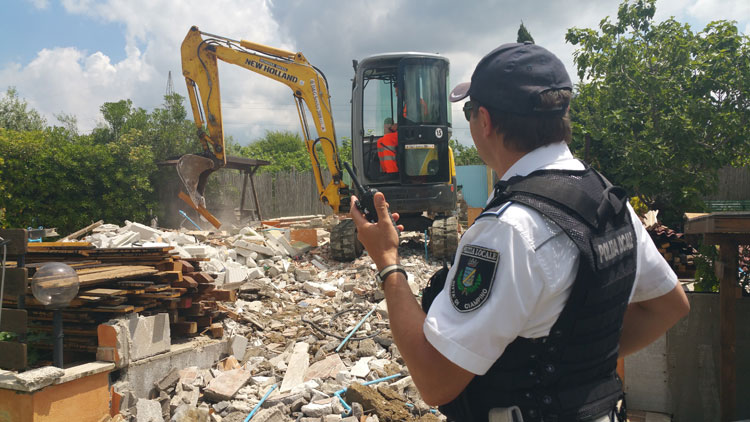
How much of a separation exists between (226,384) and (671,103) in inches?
339

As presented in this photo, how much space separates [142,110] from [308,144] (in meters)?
9.72

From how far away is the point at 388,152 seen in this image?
9828 mm

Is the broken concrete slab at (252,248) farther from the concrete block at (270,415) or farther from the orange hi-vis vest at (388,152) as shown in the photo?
the concrete block at (270,415)

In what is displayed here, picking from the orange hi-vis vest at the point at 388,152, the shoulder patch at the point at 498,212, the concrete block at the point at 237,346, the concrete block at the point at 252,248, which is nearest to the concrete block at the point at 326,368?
the concrete block at the point at 237,346

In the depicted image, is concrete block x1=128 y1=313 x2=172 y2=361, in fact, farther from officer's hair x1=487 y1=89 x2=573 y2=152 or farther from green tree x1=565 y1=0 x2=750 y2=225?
green tree x1=565 y1=0 x2=750 y2=225

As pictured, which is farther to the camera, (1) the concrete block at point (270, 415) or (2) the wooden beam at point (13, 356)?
(1) the concrete block at point (270, 415)

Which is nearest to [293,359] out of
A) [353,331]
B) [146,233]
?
[353,331]

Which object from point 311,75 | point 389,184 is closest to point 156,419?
point 389,184

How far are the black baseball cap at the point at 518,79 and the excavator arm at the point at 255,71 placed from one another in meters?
9.56

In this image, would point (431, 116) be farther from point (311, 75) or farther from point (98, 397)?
point (98, 397)

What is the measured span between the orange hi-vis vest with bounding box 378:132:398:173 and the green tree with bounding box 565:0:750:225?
4.01 metres

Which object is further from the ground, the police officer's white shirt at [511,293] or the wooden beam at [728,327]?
the police officer's white shirt at [511,293]

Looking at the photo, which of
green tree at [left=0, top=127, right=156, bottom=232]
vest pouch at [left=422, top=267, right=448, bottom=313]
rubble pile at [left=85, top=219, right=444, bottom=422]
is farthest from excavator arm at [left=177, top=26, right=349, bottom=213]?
vest pouch at [left=422, top=267, right=448, bottom=313]

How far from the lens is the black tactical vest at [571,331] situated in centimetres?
122
